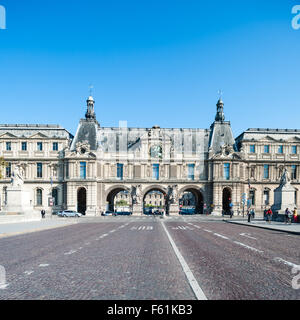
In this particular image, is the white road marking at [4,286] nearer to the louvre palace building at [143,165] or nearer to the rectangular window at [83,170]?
the louvre palace building at [143,165]

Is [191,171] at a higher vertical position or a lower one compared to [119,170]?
lower

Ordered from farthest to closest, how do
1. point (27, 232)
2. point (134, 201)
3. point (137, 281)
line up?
1. point (134, 201)
2. point (27, 232)
3. point (137, 281)

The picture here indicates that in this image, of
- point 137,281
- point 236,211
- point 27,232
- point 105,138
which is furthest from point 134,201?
point 137,281

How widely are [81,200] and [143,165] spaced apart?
16248 millimetres

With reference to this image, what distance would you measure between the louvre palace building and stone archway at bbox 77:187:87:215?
0.07ft

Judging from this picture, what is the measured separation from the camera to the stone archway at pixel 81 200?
65.8m

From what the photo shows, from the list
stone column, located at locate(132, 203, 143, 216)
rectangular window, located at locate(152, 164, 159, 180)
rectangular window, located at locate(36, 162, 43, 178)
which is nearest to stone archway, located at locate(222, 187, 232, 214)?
rectangular window, located at locate(152, 164, 159, 180)

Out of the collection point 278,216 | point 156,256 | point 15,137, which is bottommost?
point 278,216

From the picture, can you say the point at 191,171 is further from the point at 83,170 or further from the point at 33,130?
the point at 33,130

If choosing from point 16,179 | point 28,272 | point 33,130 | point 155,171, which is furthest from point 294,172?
point 28,272

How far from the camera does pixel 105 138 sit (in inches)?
2645

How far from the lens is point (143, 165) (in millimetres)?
64812
